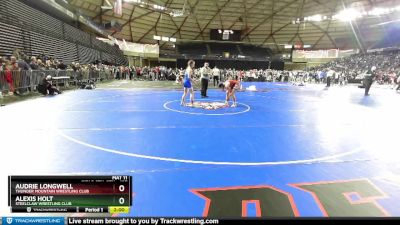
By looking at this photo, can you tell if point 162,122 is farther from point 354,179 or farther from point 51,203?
point 51,203

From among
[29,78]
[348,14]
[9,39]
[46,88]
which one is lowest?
[46,88]

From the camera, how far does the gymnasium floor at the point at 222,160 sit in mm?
3115

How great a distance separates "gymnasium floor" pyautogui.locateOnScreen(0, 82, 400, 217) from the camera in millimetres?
3115

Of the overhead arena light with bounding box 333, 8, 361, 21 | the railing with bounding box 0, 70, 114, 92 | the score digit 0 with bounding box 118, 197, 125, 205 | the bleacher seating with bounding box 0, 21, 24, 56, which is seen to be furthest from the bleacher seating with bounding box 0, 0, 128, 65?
the overhead arena light with bounding box 333, 8, 361, 21

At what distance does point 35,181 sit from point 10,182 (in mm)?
180

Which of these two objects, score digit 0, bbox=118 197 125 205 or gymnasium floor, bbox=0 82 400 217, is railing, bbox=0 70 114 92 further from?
score digit 0, bbox=118 197 125 205

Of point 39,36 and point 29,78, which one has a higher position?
point 39,36

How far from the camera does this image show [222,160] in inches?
179

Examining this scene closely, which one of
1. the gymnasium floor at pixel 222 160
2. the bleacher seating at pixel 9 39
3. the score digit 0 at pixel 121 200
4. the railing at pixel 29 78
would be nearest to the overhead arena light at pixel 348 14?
the railing at pixel 29 78

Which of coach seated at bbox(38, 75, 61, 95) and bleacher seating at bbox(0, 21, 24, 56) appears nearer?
coach seated at bbox(38, 75, 61, 95)
